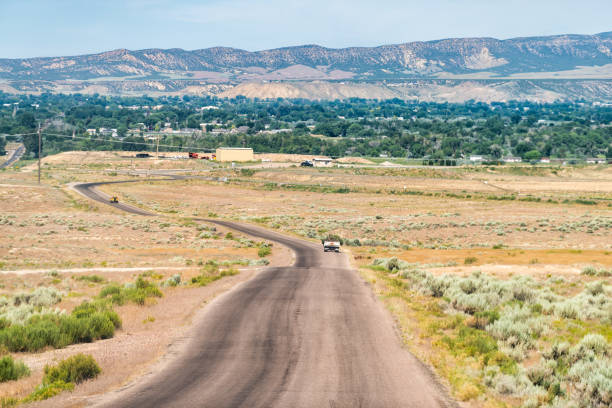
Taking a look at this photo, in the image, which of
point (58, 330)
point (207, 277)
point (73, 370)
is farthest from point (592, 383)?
point (207, 277)

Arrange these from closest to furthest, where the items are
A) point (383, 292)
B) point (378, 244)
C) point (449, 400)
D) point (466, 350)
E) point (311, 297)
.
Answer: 1. point (449, 400)
2. point (466, 350)
3. point (311, 297)
4. point (383, 292)
5. point (378, 244)

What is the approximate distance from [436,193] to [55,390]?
115 m

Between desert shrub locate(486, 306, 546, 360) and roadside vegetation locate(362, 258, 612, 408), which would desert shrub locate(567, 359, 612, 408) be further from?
desert shrub locate(486, 306, 546, 360)

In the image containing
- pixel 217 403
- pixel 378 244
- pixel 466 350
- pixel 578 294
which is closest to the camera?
pixel 217 403

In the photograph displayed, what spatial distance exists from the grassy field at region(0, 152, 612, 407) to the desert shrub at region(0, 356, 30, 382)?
7.38 metres

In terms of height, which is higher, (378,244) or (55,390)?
(55,390)

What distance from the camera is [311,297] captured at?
1160 inches

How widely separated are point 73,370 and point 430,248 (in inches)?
1905

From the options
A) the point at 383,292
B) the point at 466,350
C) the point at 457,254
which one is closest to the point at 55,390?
the point at 466,350

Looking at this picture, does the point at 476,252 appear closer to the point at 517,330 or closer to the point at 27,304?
the point at 517,330

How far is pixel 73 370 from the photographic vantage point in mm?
16344

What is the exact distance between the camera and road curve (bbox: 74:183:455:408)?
1527 cm

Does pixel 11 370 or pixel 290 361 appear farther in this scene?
pixel 290 361

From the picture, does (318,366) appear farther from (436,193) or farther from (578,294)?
(436,193)
